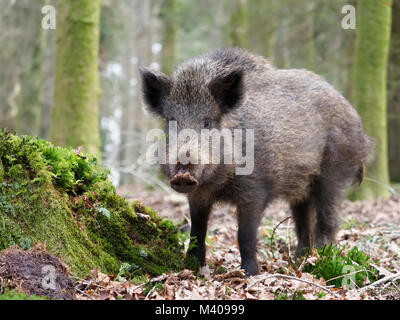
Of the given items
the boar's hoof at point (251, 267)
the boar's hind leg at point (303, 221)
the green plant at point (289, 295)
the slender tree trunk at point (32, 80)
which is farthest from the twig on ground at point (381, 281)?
the slender tree trunk at point (32, 80)

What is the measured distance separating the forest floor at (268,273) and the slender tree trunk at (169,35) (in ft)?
27.6

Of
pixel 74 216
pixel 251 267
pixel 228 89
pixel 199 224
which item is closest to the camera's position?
pixel 74 216

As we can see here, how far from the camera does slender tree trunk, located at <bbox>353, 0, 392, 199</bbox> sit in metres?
10.6

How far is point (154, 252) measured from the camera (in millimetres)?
4805

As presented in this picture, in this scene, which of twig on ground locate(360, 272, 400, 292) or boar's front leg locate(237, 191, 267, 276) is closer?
twig on ground locate(360, 272, 400, 292)

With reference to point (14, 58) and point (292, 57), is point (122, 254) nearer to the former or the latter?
point (14, 58)

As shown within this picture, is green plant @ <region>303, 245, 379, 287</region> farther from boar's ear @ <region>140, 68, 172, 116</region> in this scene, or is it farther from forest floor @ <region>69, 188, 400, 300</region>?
boar's ear @ <region>140, 68, 172, 116</region>

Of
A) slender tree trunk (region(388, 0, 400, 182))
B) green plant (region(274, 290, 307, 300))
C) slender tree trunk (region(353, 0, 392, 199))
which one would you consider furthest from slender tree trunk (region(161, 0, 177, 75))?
green plant (region(274, 290, 307, 300))

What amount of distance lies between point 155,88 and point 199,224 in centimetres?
167

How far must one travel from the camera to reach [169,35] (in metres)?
17.1

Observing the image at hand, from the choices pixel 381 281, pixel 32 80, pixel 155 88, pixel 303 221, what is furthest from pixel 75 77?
pixel 32 80

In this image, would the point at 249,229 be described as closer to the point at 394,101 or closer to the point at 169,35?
the point at 394,101

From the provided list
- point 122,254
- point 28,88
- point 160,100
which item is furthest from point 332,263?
point 28,88

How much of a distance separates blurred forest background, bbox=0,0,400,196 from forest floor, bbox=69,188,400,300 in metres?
1.57
